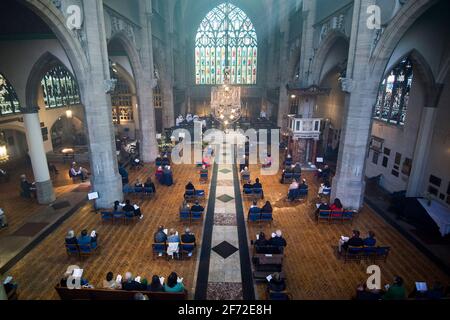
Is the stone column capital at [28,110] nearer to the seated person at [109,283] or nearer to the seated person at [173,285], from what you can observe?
the seated person at [109,283]

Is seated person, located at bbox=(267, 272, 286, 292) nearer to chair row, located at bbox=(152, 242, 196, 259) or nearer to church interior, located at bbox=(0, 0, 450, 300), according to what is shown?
church interior, located at bbox=(0, 0, 450, 300)

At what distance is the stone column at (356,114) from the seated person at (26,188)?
54.1 ft

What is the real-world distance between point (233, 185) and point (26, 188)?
1180 centimetres

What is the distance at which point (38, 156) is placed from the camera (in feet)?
45.6

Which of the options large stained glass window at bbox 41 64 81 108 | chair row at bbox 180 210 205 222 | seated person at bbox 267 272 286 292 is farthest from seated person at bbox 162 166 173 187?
large stained glass window at bbox 41 64 81 108

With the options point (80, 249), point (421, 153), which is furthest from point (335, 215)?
point (80, 249)

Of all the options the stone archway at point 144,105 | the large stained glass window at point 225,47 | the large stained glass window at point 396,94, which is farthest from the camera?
the large stained glass window at point 225,47

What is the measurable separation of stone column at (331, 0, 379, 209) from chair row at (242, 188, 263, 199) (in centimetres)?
384

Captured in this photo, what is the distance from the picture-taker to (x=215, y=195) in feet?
51.2

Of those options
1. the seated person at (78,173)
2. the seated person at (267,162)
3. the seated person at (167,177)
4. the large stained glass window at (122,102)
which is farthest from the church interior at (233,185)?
the large stained glass window at (122,102)

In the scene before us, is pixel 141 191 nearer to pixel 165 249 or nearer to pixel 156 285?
pixel 165 249

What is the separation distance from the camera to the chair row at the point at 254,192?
48.5 feet
